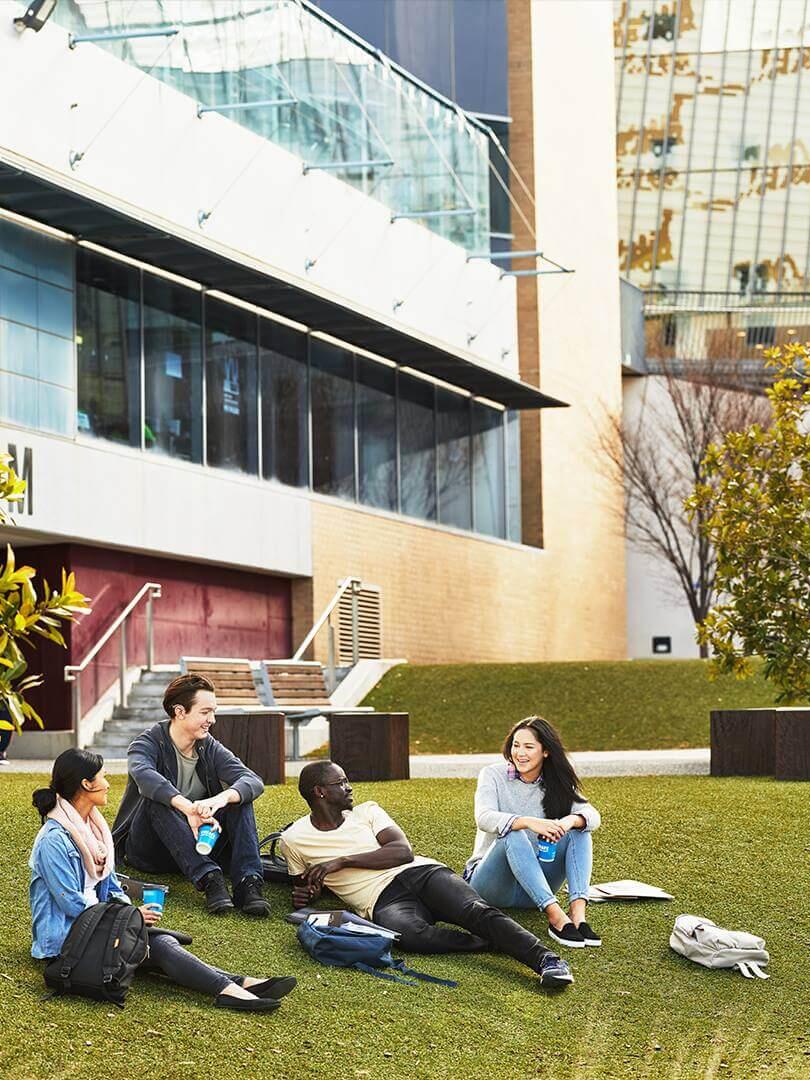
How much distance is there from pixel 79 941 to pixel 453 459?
24.8m

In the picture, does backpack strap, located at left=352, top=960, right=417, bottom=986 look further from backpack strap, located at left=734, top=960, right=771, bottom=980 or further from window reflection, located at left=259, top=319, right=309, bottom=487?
window reflection, located at left=259, top=319, right=309, bottom=487

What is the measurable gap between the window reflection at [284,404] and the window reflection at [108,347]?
347 centimetres

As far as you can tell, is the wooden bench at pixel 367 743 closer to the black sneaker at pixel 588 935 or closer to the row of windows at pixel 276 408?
the black sneaker at pixel 588 935

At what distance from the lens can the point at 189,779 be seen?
934 cm

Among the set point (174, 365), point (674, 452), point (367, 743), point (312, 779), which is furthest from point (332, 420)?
point (312, 779)

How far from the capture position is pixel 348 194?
27.4 metres

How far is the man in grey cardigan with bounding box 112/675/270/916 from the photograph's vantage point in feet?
29.6

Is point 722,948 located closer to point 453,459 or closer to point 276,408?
point 276,408

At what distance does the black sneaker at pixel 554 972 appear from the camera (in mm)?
8359

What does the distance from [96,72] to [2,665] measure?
53.4 feet

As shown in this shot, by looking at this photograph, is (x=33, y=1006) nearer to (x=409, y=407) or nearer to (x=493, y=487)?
(x=409, y=407)

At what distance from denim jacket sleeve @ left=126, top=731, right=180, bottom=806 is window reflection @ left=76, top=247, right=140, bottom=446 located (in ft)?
42.6

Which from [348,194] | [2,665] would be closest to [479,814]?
[2,665]

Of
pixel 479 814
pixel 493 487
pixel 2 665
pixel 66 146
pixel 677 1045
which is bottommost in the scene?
pixel 677 1045
